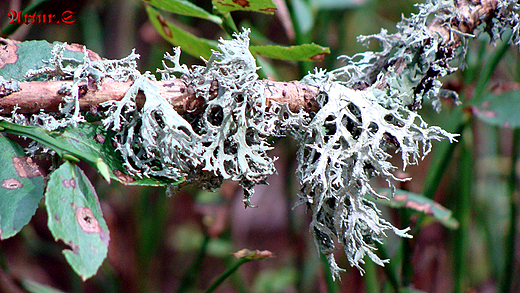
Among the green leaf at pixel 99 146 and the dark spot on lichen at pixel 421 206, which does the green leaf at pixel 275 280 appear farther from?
the green leaf at pixel 99 146

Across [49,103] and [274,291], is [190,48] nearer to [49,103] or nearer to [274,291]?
[49,103]

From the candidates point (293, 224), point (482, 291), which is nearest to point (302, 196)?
point (293, 224)

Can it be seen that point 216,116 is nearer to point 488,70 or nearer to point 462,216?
point 488,70

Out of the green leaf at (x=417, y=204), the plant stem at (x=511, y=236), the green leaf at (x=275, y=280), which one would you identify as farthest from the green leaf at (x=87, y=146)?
the green leaf at (x=275, y=280)

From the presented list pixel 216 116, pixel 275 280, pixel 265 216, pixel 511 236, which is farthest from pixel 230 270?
pixel 265 216

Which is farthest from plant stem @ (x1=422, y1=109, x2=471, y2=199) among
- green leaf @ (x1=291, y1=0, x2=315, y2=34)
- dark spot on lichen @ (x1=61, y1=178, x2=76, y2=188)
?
dark spot on lichen @ (x1=61, y1=178, x2=76, y2=188)

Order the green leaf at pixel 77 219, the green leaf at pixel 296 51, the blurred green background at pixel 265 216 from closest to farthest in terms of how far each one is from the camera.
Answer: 1. the green leaf at pixel 77 219
2. the green leaf at pixel 296 51
3. the blurred green background at pixel 265 216
